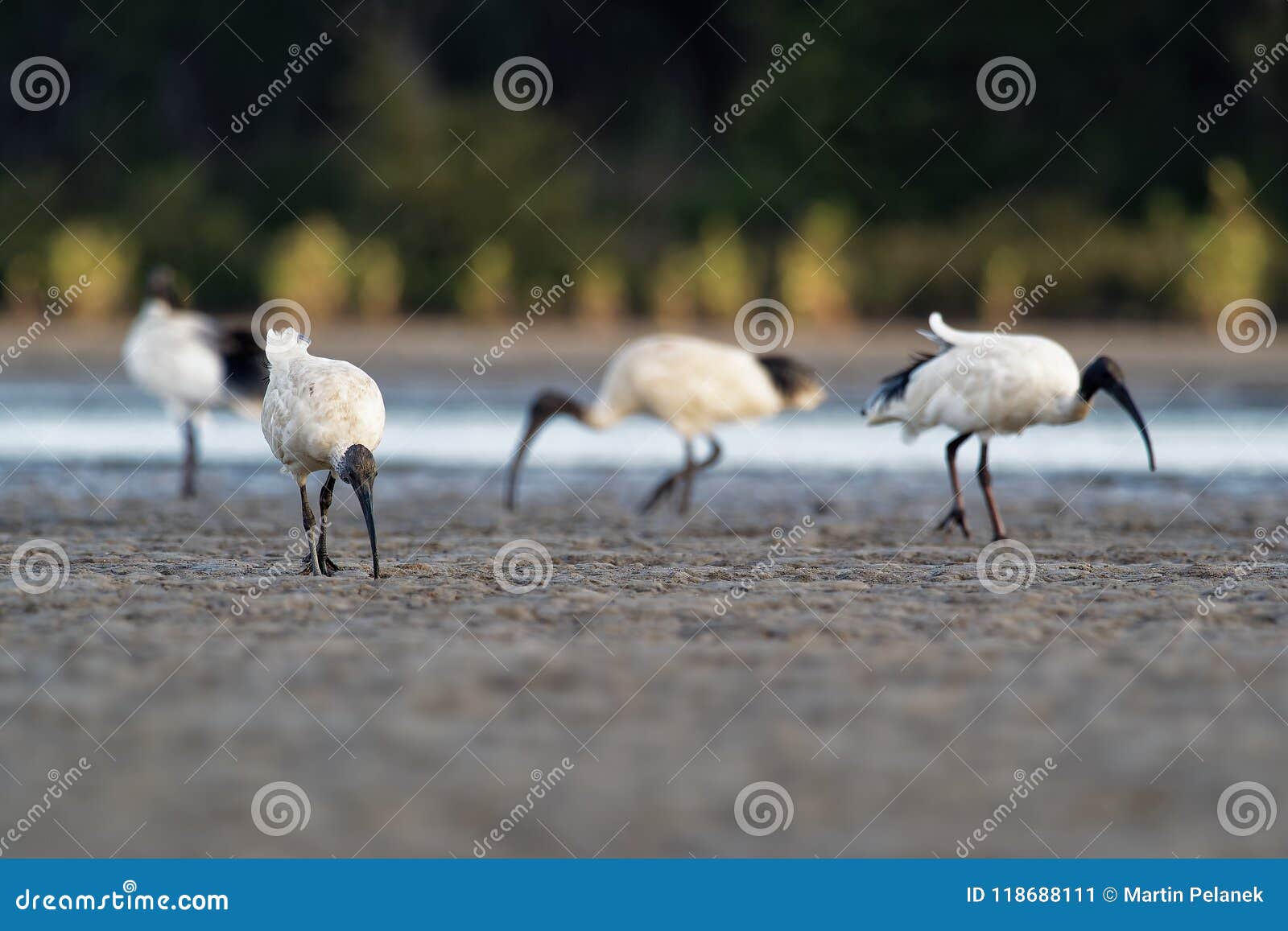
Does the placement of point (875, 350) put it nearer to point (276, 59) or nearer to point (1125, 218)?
point (1125, 218)

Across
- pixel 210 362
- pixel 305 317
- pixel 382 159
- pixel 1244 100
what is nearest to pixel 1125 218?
pixel 1244 100

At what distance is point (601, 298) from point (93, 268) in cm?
716

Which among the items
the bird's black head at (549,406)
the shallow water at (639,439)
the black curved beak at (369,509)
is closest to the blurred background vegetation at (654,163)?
the shallow water at (639,439)

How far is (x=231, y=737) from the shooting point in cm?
478

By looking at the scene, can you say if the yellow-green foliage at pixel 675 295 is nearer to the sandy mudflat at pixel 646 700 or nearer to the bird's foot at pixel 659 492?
the bird's foot at pixel 659 492

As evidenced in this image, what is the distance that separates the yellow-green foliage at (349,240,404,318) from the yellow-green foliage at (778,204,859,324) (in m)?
5.58

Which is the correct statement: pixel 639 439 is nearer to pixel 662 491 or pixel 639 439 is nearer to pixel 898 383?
pixel 662 491

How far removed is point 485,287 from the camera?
80.9 feet

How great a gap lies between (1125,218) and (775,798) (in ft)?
101

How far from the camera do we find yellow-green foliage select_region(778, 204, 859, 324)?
2334 centimetres

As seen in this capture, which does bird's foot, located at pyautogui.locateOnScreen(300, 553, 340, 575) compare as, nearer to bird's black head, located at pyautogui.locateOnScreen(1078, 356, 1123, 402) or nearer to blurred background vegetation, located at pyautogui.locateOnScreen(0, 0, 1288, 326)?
bird's black head, located at pyautogui.locateOnScreen(1078, 356, 1123, 402)

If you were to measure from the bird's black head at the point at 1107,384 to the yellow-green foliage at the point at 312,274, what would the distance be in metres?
16.6

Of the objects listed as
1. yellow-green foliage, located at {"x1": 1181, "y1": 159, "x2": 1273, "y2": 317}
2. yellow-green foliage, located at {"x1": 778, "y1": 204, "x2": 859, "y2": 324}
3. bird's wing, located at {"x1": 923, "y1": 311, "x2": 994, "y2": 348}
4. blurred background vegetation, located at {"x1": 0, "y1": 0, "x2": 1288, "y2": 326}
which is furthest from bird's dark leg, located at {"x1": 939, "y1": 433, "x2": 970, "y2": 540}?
yellow-green foliage, located at {"x1": 1181, "y1": 159, "x2": 1273, "y2": 317}

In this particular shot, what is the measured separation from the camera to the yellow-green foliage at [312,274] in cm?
2431
